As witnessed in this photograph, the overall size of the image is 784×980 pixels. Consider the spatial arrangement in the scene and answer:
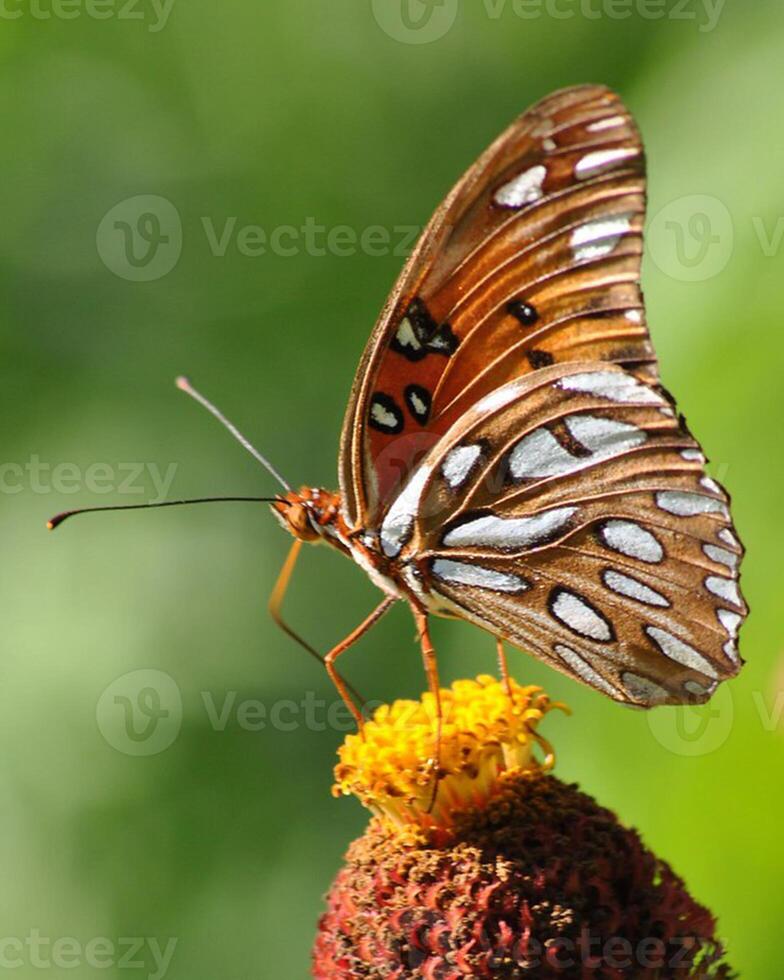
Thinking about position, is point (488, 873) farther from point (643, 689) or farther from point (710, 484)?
point (710, 484)

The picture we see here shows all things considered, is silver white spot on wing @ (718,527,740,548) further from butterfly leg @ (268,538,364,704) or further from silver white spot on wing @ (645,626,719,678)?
butterfly leg @ (268,538,364,704)

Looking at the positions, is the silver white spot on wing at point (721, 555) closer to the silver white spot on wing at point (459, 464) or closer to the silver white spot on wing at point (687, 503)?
the silver white spot on wing at point (687, 503)

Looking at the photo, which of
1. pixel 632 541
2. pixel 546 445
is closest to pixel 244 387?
pixel 546 445

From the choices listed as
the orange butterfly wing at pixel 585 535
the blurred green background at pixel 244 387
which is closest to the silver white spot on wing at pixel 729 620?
the orange butterfly wing at pixel 585 535

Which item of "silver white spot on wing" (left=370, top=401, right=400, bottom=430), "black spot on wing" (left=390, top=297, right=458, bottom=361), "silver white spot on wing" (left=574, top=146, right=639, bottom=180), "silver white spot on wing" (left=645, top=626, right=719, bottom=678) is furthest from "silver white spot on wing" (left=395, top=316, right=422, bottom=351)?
"silver white spot on wing" (left=645, top=626, right=719, bottom=678)

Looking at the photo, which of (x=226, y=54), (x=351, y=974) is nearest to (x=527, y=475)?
(x=351, y=974)

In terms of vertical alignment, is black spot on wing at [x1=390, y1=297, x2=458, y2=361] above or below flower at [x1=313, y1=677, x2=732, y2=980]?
above
